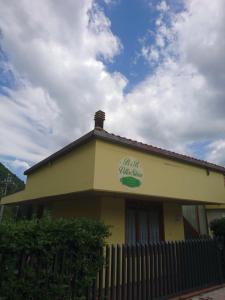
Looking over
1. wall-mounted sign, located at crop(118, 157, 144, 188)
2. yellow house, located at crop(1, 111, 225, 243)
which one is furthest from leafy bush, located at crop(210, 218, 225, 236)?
wall-mounted sign, located at crop(118, 157, 144, 188)

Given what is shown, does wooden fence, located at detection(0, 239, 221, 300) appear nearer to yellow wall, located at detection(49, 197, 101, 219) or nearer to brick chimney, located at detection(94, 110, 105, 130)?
yellow wall, located at detection(49, 197, 101, 219)

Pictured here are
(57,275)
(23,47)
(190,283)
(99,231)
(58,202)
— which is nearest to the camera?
(57,275)

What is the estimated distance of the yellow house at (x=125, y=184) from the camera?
754cm

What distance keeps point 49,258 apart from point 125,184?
3710 millimetres

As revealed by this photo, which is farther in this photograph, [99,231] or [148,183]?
[148,183]

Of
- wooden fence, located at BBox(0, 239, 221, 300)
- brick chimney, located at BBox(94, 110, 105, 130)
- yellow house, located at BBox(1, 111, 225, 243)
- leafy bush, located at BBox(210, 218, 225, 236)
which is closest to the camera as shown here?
wooden fence, located at BBox(0, 239, 221, 300)

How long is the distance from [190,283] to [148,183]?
12.1 ft

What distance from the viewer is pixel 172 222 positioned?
11.3 meters

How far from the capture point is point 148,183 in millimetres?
8508

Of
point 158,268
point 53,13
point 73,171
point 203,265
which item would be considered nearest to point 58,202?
point 73,171

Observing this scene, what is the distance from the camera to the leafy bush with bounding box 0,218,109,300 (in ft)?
13.7

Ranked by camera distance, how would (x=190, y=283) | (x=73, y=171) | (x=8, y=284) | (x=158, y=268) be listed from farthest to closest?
1. (x=73, y=171)
2. (x=190, y=283)
3. (x=158, y=268)
4. (x=8, y=284)

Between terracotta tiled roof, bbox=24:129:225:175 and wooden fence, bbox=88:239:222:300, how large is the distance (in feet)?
11.2

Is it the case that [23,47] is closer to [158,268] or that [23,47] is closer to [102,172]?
[102,172]
